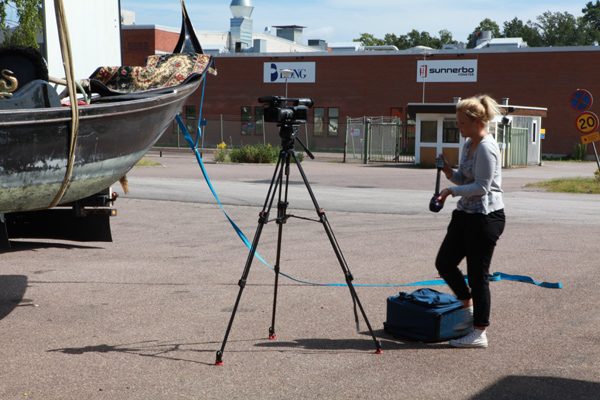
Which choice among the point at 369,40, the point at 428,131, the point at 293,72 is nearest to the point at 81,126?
the point at 428,131

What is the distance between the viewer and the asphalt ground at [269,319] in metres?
4.26

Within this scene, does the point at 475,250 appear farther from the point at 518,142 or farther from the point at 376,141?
the point at 376,141

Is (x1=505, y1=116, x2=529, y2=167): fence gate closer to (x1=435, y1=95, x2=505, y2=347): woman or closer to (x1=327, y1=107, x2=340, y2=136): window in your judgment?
(x1=327, y1=107, x2=340, y2=136): window

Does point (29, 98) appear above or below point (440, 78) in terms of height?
below

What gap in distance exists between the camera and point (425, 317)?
5.08m

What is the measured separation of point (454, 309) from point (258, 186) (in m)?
13.8

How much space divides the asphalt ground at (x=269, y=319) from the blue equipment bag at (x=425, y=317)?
9 cm

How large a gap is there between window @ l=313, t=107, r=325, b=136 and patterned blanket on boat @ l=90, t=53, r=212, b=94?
Result: 127 ft

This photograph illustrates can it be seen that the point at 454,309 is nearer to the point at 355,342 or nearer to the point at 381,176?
the point at 355,342

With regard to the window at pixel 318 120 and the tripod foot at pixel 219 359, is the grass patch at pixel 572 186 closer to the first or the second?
the tripod foot at pixel 219 359

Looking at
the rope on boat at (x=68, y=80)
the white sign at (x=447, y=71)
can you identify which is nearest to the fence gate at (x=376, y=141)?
the white sign at (x=447, y=71)

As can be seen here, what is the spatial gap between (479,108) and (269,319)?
2.40 meters

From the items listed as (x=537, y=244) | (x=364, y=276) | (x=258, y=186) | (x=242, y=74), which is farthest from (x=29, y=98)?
(x=242, y=74)

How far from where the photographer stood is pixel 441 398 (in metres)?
4.04
